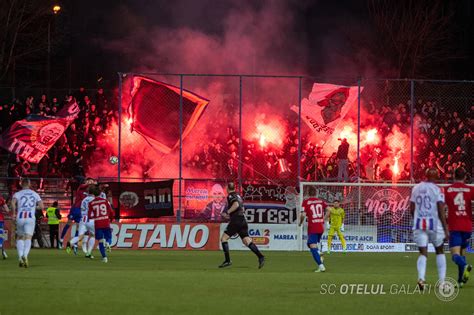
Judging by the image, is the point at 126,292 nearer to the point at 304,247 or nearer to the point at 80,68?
the point at 304,247

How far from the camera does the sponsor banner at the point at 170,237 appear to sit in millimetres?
31078

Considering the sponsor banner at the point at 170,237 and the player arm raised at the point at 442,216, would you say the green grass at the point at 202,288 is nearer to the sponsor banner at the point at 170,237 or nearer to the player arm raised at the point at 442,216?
the player arm raised at the point at 442,216

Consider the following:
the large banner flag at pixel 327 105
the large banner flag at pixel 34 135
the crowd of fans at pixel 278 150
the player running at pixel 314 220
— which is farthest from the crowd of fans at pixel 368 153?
the player running at pixel 314 220

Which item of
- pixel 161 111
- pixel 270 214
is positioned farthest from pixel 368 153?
pixel 161 111

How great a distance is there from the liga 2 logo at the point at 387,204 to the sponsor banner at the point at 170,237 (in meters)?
5.58

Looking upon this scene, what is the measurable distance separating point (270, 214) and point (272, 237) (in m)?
0.82

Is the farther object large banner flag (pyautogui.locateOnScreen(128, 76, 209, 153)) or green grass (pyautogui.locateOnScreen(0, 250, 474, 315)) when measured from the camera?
large banner flag (pyautogui.locateOnScreen(128, 76, 209, 153))

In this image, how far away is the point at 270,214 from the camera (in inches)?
1249

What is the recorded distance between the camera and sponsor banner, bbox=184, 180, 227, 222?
31578 millimetres

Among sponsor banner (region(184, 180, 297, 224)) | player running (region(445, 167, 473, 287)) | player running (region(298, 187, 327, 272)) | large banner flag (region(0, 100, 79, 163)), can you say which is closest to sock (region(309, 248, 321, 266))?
player running (region(298, 187, 327, 272))

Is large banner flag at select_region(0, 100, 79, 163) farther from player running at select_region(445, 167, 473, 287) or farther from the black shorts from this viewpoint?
player running at select_region(445, 167, 473, 287)

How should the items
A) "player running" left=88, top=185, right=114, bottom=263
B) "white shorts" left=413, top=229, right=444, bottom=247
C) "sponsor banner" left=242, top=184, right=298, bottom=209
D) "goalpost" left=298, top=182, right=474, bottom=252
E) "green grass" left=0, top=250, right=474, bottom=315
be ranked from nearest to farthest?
"green grass" left=0, top=250, right=474, bottom=315, "white shorts" left=413, top=229, right=444, bottom=247, "player running" left=88, top=185, right=114, bottom=263, "goalpost" left=298, top=182, right=474, bottom=252, "sponsor banner" left=242, top=184, right=298, bottom=209

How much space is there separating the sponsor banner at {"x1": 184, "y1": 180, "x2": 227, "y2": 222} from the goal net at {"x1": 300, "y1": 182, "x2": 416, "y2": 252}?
2971mm

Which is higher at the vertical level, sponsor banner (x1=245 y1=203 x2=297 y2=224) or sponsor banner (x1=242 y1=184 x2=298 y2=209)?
sponsor banner (x1=242 y1=184 x2=298 y2=209)
